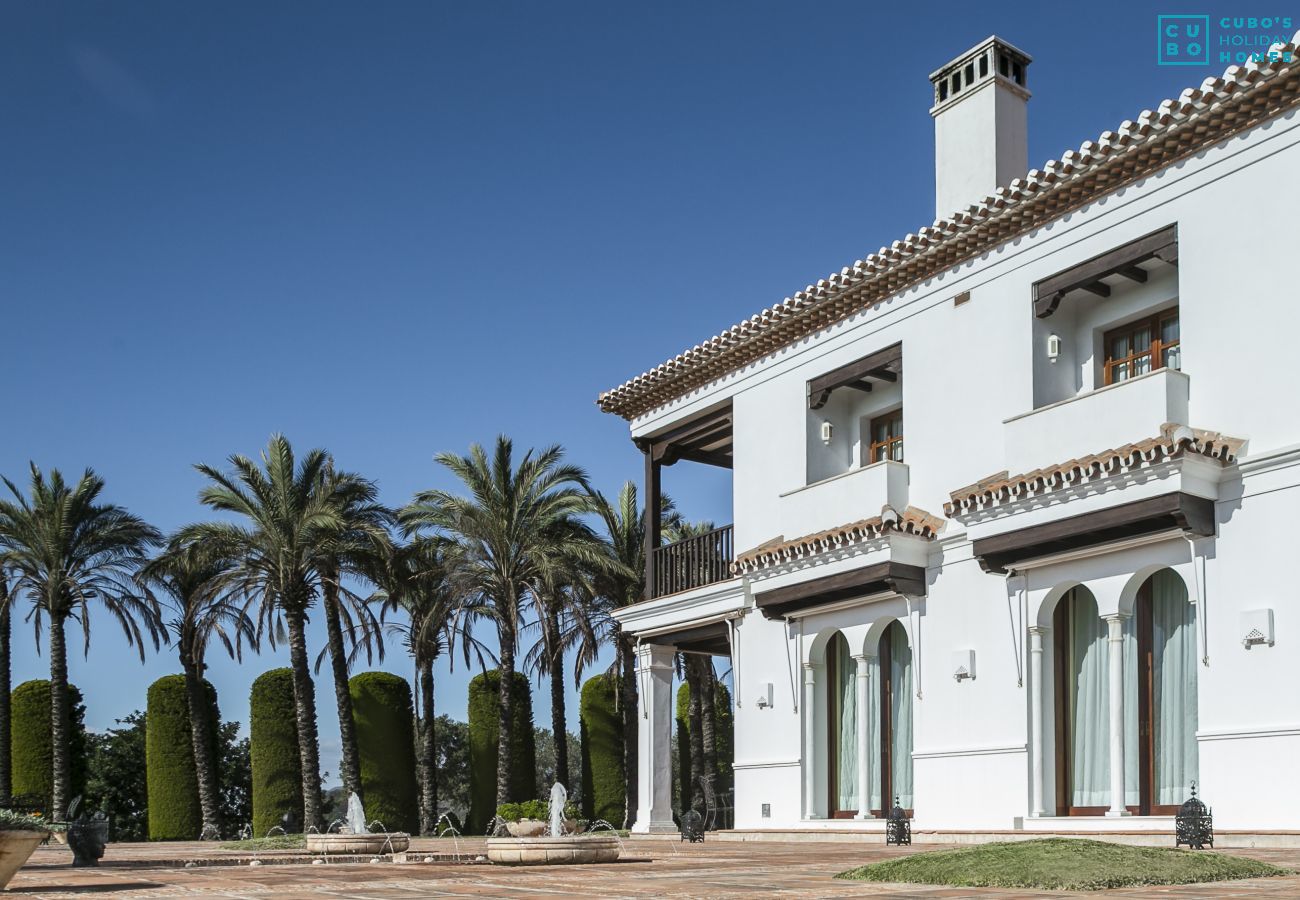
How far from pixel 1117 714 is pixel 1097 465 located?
2343 millimetres

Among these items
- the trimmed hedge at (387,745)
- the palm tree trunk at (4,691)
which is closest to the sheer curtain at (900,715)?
the trimmed hedge at (387,745)

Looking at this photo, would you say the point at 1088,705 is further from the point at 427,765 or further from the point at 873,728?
the point at 427,765

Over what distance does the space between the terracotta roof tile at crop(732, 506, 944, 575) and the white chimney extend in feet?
14.2

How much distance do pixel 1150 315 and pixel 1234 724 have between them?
168 inches

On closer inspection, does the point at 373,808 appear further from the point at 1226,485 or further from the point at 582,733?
the point at 1226,485

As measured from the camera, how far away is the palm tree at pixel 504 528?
28.3 metres

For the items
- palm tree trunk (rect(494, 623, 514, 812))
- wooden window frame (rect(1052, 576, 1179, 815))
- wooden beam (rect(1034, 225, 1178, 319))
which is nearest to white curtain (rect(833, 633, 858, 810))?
wooden window frame (rect(1052, 576, 1179, 815))

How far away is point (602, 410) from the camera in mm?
22281

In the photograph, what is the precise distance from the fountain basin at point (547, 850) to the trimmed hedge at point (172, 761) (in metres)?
22.6

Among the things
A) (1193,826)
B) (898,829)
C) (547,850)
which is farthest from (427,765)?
(1193,826)

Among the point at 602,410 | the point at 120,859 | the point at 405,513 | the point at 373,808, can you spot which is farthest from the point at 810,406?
the point at 373,808

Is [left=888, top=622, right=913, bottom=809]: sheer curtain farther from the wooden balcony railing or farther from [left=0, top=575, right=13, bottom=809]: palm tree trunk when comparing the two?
[left=0, top=575, right=13, bottom=809]: palm tree trunk

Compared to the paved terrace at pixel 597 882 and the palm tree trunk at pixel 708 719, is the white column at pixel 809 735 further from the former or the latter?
the palm tree trunk at pixel 708 719

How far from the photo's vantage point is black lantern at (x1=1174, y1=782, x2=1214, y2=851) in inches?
460
